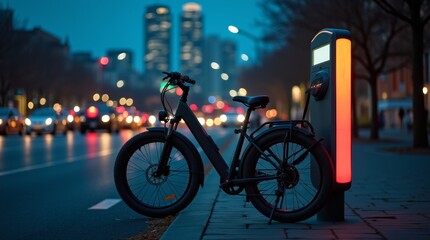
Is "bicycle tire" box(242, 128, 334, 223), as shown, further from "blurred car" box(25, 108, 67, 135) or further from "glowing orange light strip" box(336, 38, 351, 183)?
"blurred car" box(25, 108, 67, 135)

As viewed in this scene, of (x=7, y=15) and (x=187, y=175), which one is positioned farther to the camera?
(x=7, y=15)

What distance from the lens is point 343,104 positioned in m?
7.08

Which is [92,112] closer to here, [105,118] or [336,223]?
[105,118]

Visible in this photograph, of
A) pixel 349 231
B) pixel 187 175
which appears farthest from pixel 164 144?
pixel 349 231

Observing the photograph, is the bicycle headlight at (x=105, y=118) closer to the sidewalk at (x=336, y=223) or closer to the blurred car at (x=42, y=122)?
the blurred car at (x=42, y=122)

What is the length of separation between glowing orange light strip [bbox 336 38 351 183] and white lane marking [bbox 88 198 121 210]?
143 inches

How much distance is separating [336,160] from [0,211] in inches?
166

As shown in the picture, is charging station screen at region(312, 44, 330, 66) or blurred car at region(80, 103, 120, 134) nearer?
charging station screen at region(312, 44, 330, 66)

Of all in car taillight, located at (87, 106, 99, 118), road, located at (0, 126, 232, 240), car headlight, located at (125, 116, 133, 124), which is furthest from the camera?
car headlight, located at (125, 116, 133, 124)

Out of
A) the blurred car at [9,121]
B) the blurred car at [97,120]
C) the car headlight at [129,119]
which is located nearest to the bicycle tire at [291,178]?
the blurred car at [9,121]

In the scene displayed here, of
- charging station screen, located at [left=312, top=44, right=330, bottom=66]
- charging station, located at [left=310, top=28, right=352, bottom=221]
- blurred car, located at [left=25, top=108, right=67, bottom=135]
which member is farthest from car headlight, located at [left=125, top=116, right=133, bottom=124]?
charging station, located at [left=310, top=28, right=352, bottom=221]

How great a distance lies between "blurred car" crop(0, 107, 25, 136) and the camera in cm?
4562

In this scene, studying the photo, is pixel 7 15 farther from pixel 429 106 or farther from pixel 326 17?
pixel 326 17

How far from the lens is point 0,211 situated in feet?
30.7
